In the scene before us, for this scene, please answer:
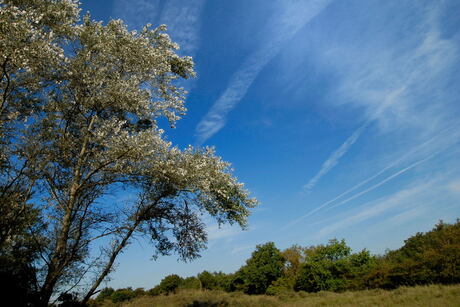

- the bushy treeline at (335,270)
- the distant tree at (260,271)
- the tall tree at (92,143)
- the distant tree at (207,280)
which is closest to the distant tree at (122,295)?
the bushy treeline at (335,270)

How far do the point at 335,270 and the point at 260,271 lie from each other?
57.1 ft

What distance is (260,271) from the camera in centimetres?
6219

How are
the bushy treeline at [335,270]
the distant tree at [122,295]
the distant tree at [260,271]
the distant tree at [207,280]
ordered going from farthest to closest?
the distant tree at [207,280], the distant tree at [260,271], the distant tree at [122,295], the bushy treeline at [335,270]

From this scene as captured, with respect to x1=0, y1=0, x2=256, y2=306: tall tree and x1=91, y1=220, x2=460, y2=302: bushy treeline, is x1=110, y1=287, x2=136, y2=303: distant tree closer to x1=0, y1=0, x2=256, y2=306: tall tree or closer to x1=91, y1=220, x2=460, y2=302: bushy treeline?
x1=91, y1=220, x2=460, y2=302: bushy treeline

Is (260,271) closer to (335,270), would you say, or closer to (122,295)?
(335,270)

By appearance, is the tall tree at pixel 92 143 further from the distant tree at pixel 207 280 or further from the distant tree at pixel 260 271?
the distant tree at pixel 207 280

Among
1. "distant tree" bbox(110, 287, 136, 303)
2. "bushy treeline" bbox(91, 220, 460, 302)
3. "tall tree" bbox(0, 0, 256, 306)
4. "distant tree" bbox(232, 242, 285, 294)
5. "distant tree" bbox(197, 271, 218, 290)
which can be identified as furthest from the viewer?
"distant tree" bbox(197, 271, 218, 290)

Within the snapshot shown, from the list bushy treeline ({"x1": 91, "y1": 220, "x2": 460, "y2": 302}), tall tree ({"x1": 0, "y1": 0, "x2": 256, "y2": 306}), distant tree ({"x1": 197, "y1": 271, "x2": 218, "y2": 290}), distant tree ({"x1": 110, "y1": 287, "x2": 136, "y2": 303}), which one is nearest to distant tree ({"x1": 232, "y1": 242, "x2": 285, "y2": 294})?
bushy treeline ({"x1": 91, "y1": 220, "x2": 460, "y2": 302})

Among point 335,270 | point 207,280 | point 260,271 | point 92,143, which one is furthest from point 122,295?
point 92,143

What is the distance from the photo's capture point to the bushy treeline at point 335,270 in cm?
3519

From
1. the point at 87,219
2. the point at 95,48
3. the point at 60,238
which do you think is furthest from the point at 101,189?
the point at 95,48

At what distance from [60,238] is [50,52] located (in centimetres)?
698

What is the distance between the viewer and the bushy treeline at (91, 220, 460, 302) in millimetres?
35188

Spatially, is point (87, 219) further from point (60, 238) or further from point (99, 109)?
point (99, 109)
